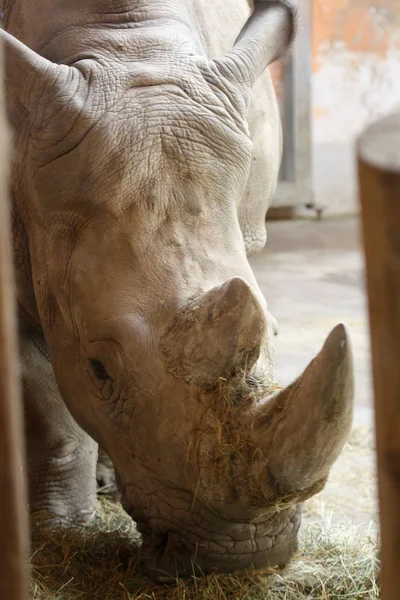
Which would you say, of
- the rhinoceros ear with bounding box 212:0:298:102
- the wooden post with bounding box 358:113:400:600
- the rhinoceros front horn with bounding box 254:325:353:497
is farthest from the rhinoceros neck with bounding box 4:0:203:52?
the wooden post with bounding box 358:113:400:600

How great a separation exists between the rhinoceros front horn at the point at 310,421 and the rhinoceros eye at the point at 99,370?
2.20 feet

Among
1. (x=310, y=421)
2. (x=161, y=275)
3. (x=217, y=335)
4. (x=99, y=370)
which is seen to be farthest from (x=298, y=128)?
(x=310, y=421)

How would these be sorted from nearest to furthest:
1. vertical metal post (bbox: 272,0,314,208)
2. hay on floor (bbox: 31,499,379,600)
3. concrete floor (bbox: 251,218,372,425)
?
hay on floor (bbox: 31,499,379,600)
concrete floor (bbox: 251,218,372,425)
vertical metal post (bbox: 272,0,314,208)

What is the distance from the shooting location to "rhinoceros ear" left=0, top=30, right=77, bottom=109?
311 centimetres

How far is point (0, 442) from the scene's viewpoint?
136cm

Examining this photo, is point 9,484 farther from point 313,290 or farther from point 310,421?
point 313,290

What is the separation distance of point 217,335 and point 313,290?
5.92 m

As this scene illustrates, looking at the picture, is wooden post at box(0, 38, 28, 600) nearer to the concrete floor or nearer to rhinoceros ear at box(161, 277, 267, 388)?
rhinoceros ear at box(161, 277, 267, 388)

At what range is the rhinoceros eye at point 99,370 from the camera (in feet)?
10.1

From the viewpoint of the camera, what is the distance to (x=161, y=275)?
114 inches

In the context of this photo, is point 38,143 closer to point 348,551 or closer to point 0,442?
point 348,551

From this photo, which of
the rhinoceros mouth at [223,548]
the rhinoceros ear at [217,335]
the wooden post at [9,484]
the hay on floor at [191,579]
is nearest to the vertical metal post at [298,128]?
the hay on floor at [191,579]

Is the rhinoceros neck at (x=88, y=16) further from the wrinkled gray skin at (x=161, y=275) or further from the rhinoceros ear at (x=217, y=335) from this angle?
→ the rhinoceros ear at (x=217, y=335)

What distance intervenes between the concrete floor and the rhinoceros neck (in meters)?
1.96
